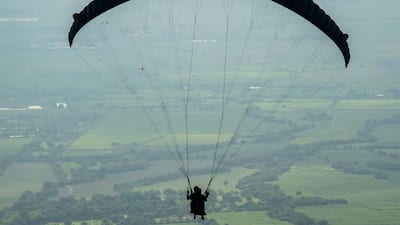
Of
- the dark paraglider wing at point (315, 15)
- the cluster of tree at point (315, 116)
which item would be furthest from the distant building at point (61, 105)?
the dark paraglider wing at point (315, 15)

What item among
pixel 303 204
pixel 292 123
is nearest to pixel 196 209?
pixel 303 204

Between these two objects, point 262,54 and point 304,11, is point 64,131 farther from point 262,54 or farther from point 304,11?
point 304,11

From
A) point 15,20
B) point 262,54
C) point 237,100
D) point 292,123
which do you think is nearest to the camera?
point 292,123

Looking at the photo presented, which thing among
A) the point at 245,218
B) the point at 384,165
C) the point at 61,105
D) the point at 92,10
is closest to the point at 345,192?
the point at 384,165

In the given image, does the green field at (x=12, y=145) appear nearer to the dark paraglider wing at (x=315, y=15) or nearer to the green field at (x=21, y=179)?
the green field at (x=21, y=179)

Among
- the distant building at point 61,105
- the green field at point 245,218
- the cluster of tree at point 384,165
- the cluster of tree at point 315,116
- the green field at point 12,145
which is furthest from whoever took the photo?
the distant building at point 61,105

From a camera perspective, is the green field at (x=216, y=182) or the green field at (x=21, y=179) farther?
the green field at (x=21, y=179)

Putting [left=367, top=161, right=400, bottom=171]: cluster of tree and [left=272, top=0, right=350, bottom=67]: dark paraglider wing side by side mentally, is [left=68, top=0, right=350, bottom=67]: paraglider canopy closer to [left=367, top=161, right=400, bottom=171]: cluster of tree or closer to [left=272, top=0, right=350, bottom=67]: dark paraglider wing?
[left=272, top=0, right=350, bottom=67]: dark paraglider wing

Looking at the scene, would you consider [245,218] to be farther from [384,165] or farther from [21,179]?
[21,179]

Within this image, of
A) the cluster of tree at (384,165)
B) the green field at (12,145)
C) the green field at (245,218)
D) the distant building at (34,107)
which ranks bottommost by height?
the green field at (245,218)

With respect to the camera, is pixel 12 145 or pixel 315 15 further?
pixel 12 145

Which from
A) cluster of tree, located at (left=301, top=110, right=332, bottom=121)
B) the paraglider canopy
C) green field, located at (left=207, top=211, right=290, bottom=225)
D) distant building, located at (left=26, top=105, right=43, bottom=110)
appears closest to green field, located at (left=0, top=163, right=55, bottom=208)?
green field, located at (left=207, top=211, right=290, bottom=225)
